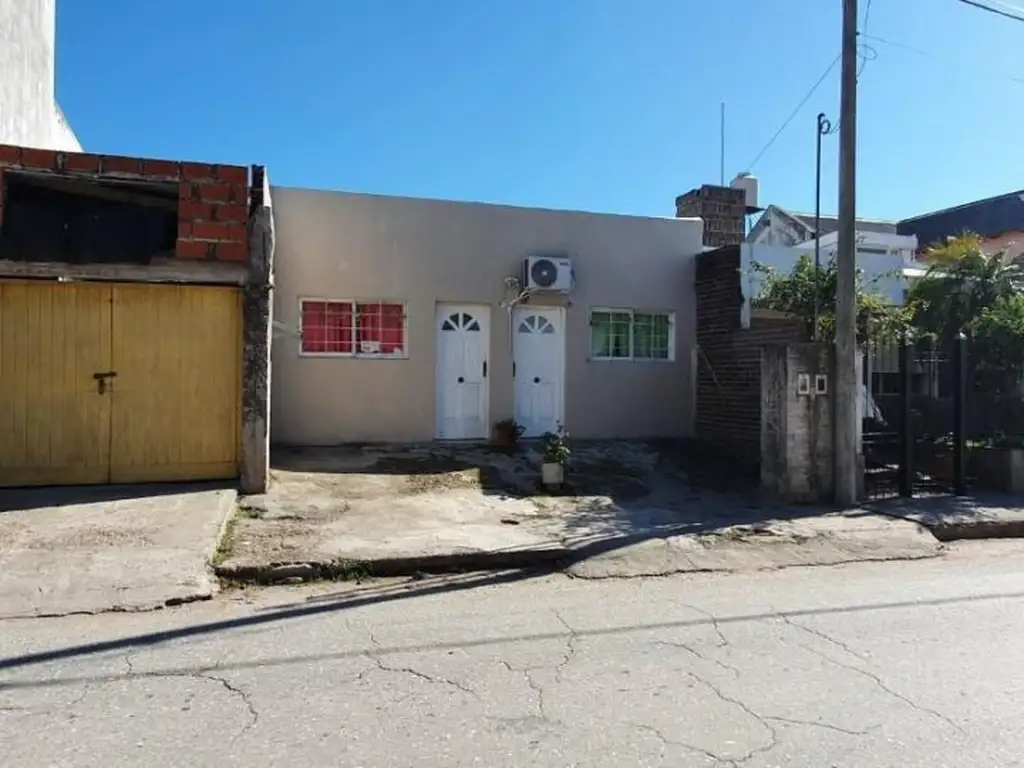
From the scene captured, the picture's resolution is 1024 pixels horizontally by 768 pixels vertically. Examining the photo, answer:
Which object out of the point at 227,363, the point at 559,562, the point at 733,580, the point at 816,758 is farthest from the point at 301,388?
the point at 816,758

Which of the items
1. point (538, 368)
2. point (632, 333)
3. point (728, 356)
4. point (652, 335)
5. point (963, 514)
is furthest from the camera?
point (652, 335)

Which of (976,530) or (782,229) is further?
(782,229)

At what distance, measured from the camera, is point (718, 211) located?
1661cm

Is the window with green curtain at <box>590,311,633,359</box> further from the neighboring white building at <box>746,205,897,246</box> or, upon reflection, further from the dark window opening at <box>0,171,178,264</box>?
the neighboring white building at <box>746,205,897,246</box>

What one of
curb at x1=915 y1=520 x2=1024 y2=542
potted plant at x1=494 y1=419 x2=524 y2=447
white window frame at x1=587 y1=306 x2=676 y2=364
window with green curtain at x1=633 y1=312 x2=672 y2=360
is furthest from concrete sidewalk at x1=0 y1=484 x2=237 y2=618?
window with green curtain at x1=633 y1=312 x2=672 y2=360

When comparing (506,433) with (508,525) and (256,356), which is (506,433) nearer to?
(508,525)

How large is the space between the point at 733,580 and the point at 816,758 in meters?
3.39

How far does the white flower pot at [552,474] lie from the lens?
10141 mm

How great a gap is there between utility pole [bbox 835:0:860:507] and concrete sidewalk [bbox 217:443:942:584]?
737 mm

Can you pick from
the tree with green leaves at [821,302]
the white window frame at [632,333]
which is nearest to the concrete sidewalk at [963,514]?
the tree with green leaves at [821,302]

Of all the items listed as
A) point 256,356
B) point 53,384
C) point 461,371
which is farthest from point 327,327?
point 53,384

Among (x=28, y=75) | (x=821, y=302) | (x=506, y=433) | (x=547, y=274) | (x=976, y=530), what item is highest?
(x=28, y=75)

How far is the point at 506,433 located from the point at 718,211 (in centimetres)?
748

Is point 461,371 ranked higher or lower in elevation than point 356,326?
lower
